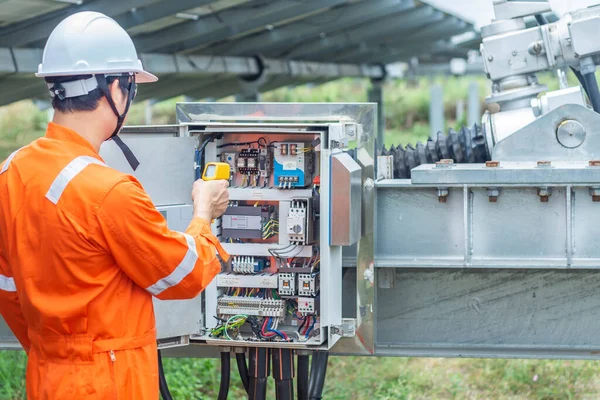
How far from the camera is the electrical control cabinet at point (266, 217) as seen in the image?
3.68 m

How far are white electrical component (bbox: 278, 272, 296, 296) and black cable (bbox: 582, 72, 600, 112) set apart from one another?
1807 millimetres

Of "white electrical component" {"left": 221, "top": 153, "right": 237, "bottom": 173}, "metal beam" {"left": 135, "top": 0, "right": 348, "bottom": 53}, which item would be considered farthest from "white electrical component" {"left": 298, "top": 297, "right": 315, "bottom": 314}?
"metal beam" {"left": 135, "top": 0, "right": 348, "bottom": 53}

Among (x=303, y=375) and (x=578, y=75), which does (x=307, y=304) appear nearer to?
(x=303, y=375)

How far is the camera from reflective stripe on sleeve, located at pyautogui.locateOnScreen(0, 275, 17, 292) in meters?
2.95

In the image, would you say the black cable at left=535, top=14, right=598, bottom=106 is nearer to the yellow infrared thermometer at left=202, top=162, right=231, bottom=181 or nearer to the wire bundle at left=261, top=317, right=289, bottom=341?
the wire bundle at left=261, top=317, right=289, bottom=341

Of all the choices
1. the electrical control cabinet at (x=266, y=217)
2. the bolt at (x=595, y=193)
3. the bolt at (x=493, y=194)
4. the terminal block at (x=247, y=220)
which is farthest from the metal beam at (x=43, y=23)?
the bolt at (x=595, y=193)

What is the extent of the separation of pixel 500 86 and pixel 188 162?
70.9 inches

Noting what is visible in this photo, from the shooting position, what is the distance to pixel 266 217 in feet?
12.6

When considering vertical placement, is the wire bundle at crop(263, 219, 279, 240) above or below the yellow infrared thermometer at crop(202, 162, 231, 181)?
below

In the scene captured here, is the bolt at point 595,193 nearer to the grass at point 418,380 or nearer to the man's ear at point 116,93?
the man's ear at point 116,93

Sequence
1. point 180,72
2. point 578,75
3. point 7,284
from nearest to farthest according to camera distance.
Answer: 1. point 7,284
2. point 578,75
3. point 180,72

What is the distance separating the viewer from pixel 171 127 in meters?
3.78

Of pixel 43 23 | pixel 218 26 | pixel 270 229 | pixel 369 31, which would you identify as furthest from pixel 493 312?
pixel 369 31

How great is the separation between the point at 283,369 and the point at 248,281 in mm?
427
